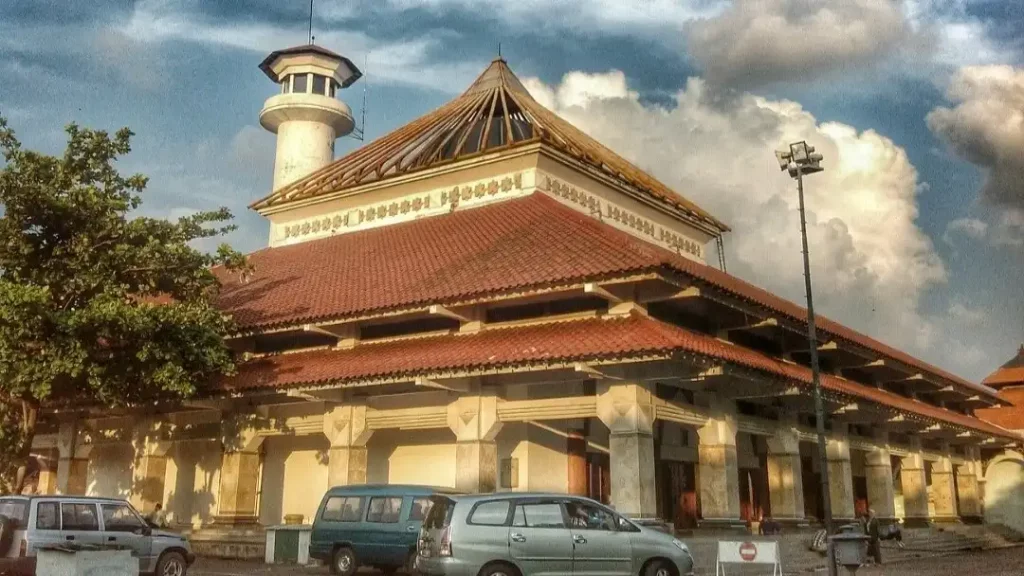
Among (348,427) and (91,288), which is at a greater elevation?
(91,288)

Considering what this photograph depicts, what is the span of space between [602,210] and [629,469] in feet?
39.7

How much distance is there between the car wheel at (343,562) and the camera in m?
17.0

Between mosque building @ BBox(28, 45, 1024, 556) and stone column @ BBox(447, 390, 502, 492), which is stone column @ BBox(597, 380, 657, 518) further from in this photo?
stone column @ BBox(447, 390, 502, 492)

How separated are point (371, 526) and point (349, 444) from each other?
4417 mm

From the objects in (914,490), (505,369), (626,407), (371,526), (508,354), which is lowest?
(371,526)

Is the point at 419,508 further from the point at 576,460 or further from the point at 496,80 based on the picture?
the point at 496,80

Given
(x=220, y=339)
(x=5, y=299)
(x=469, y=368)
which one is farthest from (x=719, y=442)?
(x=5, y=299)

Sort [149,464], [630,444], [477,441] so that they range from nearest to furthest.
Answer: [630,444]
[477,441]
[149,464]

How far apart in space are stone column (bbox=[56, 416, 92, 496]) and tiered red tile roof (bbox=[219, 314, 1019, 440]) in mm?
7026

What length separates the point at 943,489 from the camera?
33.4m

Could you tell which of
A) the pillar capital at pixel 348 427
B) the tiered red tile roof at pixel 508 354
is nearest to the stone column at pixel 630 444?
the tiered red tile roof at pixel 508 354

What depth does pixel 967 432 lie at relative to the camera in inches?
1287

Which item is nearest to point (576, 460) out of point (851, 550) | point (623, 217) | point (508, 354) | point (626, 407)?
point (626, 407)

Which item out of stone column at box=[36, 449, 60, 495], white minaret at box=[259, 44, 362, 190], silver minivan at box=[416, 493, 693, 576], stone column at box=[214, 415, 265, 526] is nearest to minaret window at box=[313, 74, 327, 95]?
white minaret at box=[259, 44, 362, 190]
